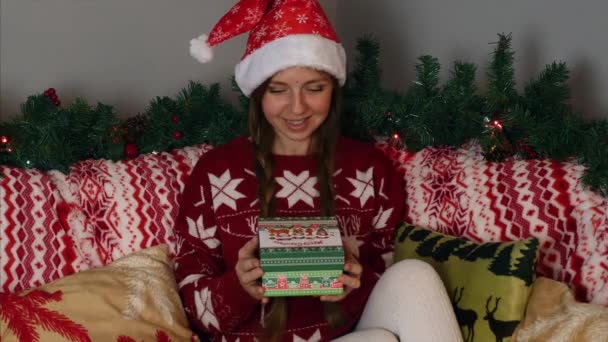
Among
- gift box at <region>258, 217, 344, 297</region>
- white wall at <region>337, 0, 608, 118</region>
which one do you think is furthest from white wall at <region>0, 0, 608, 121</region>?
gift box at <region>258, 217, 344, 297</region>

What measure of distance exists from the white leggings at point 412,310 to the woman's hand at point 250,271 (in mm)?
188

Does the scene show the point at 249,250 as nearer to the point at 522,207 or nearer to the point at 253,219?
the point at 253,219

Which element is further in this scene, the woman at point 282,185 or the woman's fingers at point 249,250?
the woman at point 282,185

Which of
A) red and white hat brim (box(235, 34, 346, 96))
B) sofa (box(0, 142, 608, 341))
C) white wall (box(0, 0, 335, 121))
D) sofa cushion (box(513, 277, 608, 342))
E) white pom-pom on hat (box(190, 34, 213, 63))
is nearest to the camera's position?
sofa cushion (box(513, 277, 608, 342))

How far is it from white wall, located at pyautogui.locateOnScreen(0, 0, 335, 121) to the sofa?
0.30m

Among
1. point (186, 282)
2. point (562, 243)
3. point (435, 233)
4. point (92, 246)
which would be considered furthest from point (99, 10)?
point (562, 243)

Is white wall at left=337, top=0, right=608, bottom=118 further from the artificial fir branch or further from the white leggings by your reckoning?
the white leggings

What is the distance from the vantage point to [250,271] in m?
1.14

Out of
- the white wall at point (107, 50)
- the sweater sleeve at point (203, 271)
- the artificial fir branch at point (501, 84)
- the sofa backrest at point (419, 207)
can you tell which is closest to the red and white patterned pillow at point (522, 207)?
the sofa backrest at point (419, 207)

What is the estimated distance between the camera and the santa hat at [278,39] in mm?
1332

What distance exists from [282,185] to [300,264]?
36 cm

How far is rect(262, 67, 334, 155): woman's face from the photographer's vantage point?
1.35 meters

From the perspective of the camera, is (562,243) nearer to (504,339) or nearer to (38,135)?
(504,339)

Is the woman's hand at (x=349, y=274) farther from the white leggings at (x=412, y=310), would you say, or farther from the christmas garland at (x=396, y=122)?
the christmas garland at (x=396, y=122)
